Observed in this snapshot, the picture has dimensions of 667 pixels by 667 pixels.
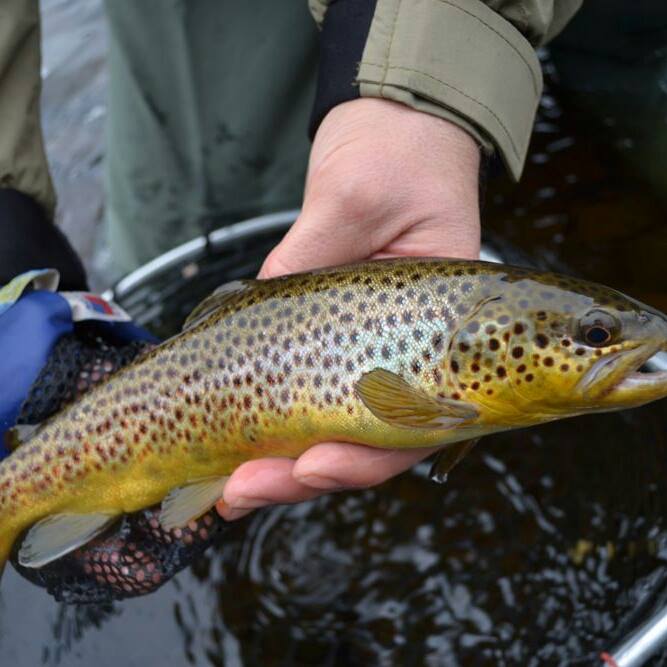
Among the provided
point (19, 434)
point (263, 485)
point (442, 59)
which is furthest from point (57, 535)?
point (442, 59)

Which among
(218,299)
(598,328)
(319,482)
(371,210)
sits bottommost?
(319,482)

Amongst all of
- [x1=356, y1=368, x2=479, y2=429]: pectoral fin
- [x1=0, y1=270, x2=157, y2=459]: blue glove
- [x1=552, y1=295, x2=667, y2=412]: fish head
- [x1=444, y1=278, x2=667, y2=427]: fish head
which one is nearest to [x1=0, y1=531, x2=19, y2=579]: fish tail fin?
[x1=0, y1=270, x2=157, y2=459]: blue glove

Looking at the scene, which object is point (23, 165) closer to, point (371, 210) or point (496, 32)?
point (371, 210)

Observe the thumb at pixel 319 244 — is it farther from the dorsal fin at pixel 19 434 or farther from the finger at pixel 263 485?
the dorsal fin at pixel 19 434

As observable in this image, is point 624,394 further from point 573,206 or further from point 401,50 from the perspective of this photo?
point 573,206

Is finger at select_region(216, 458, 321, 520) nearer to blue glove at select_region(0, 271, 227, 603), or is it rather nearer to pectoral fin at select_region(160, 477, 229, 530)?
pectoral fin at select_region(160, 477, 229, 530)

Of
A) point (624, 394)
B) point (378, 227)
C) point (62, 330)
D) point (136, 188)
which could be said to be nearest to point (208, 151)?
point (136, 188)
